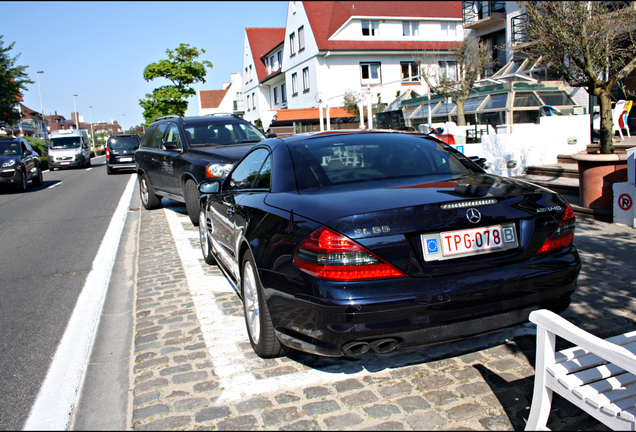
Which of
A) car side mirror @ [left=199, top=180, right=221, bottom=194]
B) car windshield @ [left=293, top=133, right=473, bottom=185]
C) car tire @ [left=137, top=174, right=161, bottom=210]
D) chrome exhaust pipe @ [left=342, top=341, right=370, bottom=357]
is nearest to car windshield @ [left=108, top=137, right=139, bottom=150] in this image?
car tire @ [left=137, top=174, right=161, bottom=210]

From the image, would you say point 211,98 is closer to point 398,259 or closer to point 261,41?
point 261,41

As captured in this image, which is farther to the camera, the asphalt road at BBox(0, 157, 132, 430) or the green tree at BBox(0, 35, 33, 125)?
the green tree at BBox(0, 35, 33, 125)

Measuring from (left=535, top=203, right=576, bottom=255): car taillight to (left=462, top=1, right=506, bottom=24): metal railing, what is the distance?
97.8ft

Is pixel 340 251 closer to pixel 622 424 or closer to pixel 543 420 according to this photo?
pixel 543 420

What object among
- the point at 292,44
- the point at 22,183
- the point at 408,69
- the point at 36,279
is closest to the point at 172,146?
the point at 36,279

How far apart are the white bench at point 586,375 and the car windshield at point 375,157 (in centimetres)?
152

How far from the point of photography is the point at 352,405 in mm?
2982

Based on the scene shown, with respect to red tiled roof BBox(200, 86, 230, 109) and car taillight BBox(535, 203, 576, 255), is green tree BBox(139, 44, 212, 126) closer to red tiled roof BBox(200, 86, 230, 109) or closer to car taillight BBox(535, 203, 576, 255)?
car taillight BBox(535, 203, 576, 255)

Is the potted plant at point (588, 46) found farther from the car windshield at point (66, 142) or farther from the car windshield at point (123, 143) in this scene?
the car windshield at point (66, 142)

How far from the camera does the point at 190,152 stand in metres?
8.95

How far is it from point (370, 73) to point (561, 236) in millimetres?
38953

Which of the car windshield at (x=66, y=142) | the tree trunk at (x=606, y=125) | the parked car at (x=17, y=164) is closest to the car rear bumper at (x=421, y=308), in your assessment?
the tree trunk at (x=606, y=125)

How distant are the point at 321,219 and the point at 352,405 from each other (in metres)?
1.11

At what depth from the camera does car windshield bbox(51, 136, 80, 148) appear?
30.8m
